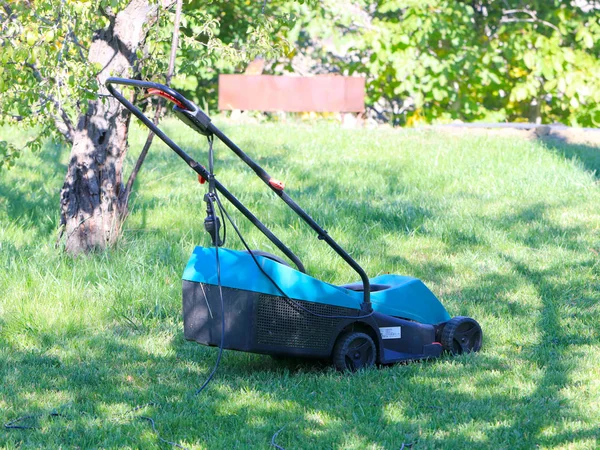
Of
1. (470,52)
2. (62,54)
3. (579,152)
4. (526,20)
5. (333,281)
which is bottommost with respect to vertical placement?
(333,281)

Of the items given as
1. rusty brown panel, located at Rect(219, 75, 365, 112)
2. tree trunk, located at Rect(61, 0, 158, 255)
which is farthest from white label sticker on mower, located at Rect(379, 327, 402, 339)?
rusty brown panel, located at Rect(219, 75, 365, 112)

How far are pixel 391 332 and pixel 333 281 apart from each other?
1438 millimetres

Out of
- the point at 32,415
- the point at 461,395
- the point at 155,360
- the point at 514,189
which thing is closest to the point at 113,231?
the point at 155,360

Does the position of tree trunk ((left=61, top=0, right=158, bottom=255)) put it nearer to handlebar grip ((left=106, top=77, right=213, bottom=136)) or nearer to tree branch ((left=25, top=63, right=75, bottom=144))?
tree branch ((left=25, top=63, right=75, bottom=144))

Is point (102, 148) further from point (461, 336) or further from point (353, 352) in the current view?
point (461, 336)

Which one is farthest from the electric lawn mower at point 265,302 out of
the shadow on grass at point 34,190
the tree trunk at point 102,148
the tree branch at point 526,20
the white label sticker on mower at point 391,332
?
the tree branch at point 526,20

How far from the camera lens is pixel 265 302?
3.82 meters

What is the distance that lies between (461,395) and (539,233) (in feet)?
10.6

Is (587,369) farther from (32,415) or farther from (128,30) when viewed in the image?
(128,30)

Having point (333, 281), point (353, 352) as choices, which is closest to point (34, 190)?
point (333, 281)

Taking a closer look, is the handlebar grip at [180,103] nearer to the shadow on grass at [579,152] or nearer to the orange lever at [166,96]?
the orange lever at [166,96]

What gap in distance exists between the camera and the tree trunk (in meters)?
5.73

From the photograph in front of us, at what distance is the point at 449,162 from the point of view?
29.1 feet

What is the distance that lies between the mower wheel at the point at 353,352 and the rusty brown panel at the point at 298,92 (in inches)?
303
